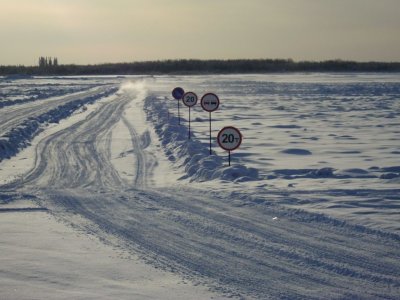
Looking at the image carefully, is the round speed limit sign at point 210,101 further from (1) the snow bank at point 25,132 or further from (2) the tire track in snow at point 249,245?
(2) the tire track in snow at point 249,245

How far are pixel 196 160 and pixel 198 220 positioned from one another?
5.99 metres

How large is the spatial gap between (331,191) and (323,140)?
366 inches

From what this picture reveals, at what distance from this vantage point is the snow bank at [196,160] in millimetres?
12891

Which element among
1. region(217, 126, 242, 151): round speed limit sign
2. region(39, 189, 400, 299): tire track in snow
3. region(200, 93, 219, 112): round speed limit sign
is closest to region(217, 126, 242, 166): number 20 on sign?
region(217, 126, 242, 151): round speed limit sign

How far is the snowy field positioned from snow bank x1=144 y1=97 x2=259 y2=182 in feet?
0.18

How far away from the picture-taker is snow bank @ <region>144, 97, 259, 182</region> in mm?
12891

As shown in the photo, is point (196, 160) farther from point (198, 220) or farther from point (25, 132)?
point (25, 132)

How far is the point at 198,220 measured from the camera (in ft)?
29.8

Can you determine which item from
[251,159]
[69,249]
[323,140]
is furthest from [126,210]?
[323,140]

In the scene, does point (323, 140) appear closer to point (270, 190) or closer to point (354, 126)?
point (354, 126)

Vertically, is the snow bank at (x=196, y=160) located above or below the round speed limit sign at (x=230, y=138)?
below

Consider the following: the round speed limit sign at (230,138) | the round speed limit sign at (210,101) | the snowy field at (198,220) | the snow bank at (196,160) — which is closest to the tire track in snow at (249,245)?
the snowy field at (198,220)

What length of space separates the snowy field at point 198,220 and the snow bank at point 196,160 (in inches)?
2.2

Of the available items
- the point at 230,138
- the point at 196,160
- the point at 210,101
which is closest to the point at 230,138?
the point at 230,138
